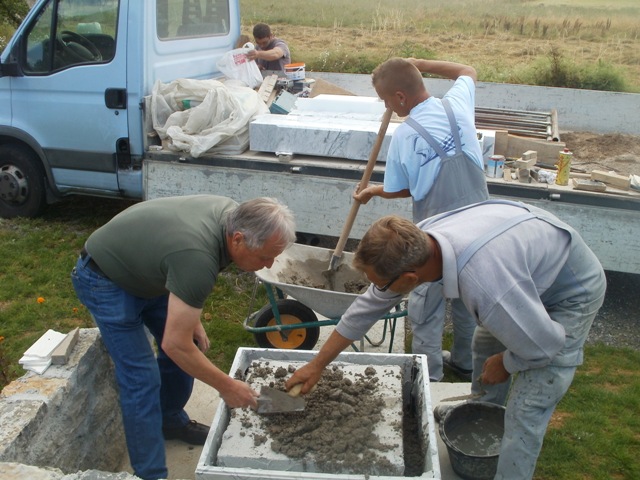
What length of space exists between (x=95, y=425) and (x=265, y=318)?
4.50 ft

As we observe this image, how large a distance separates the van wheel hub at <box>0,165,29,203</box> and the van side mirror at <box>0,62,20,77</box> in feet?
2.87

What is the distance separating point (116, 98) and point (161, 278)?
3069 millimetres

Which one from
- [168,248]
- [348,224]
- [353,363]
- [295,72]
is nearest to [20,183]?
[295,72]

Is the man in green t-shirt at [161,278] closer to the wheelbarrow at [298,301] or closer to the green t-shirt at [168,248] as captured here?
the green t-shirt at [168,248]

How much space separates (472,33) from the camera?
18609mm

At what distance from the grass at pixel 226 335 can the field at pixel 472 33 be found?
6340 mm

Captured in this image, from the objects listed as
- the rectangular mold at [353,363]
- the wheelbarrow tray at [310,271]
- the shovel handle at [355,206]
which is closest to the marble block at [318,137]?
the shovel handle at [355,206]

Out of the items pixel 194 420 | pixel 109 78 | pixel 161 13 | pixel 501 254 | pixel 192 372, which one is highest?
pixel 161 13

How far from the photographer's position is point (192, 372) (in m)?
2.42

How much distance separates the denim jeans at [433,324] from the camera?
361 cm

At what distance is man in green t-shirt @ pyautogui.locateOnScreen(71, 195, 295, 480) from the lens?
235 cm


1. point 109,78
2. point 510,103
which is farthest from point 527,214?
point 510,103

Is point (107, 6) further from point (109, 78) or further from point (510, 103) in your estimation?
point (510, 103)

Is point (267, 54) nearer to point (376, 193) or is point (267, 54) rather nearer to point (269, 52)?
point (269, 52)
